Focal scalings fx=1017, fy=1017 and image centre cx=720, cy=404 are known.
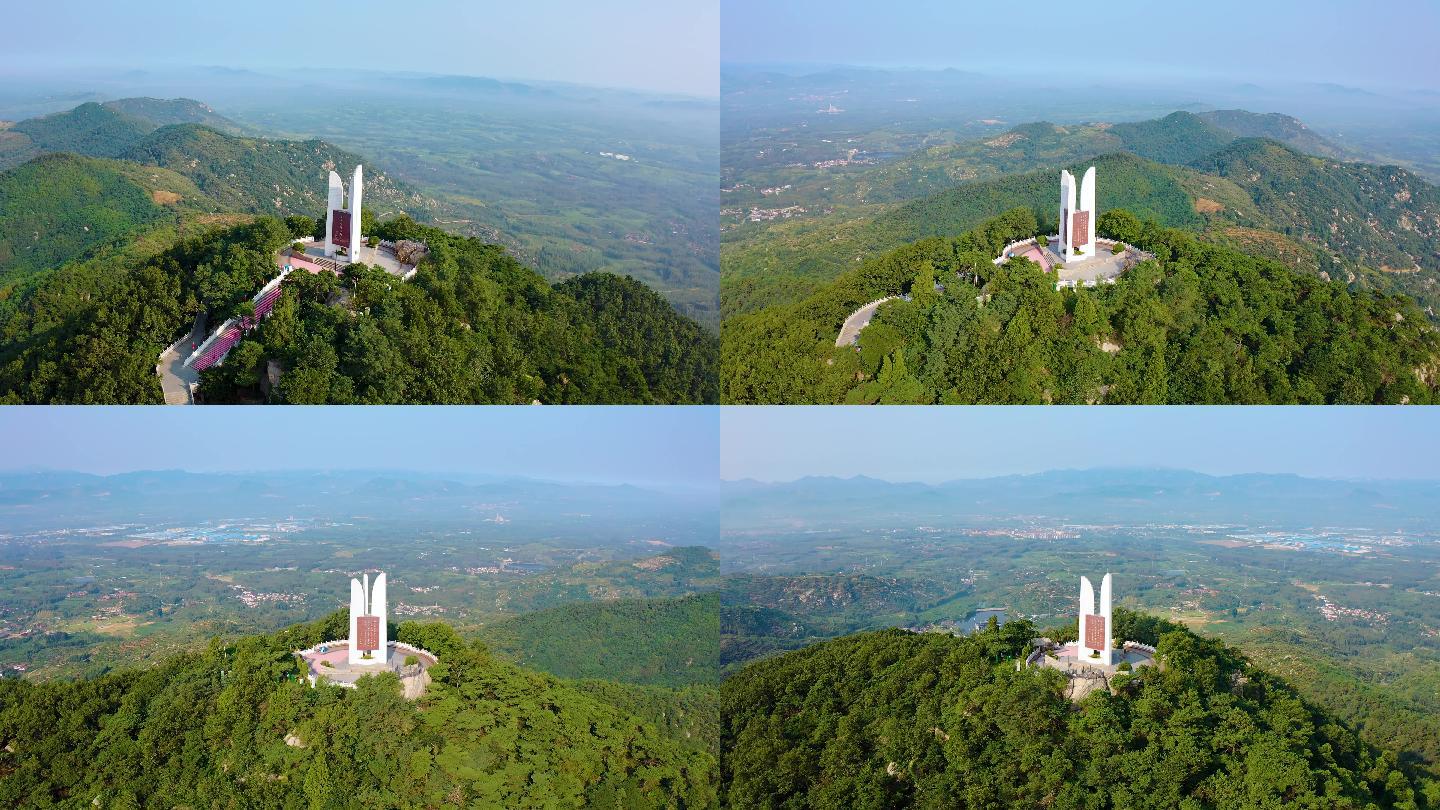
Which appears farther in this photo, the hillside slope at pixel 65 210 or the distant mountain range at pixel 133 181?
the distant mountain range at pixel 133 181

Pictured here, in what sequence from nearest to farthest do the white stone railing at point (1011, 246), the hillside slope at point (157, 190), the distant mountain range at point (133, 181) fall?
1. the white stone railing at point (1011, 246)
2. the hillside slope at point (157, 190)
3. the distant mountain range at point (133, 181)

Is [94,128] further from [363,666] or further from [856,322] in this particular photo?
[363,666]

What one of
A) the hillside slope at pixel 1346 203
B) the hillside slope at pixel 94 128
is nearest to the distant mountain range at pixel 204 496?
the hillside slope at pixel 94 128

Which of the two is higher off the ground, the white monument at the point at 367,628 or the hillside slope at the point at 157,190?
the hillside slope at the point at 157,190

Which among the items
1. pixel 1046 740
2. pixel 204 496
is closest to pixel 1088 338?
pixel 1046 740

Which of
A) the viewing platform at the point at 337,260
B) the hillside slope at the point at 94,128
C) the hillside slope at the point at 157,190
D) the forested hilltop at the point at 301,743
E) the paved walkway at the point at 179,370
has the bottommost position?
the forested hilltop at the point at 301,743

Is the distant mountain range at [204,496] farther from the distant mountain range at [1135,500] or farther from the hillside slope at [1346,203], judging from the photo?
the hillside slope at [1346,203]

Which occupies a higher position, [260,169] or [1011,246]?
[260,169]

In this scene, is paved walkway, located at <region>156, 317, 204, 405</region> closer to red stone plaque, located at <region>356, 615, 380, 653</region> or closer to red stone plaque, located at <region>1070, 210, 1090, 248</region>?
red stone plaque, located at <region>356, 615, 380, 653</region>
